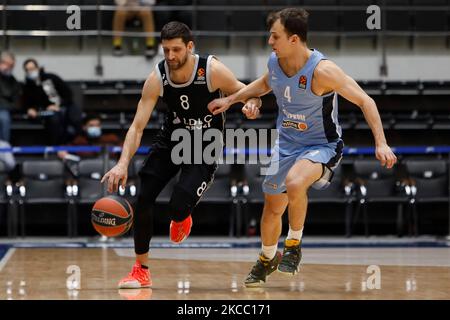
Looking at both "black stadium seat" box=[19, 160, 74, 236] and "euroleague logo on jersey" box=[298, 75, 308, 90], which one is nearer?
"euroleague logo on jersey" box=[298, 75, 308, 90]

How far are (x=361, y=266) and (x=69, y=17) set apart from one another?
8.58 meters

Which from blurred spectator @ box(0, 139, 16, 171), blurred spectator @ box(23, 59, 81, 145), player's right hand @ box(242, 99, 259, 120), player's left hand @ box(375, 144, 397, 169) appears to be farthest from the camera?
blurred spectator @ box(23, 59, 81, 145)

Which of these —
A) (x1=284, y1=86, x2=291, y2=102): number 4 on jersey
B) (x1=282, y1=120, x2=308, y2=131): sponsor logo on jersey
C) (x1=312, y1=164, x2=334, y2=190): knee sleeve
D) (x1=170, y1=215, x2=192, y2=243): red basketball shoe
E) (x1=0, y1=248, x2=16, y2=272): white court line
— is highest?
(x1=284, y1=86, x2=291, y2=102): number 4 on jersey

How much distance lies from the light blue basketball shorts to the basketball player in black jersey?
1.55ft

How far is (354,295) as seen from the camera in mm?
6422

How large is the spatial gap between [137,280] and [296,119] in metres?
1.69

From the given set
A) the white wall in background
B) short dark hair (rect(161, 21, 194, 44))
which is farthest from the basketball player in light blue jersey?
the white wall in background

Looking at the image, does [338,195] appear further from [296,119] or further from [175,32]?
[175,32]

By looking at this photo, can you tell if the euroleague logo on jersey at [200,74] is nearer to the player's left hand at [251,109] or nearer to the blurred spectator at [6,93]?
the player's left hand at [251,109]

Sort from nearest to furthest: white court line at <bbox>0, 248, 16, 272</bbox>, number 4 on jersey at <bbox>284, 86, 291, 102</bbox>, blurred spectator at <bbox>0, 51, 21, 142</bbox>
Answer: number 4 on jersey at <bbox>284, 86, 291, 102</bbox>, white court line at <bbox>0, 248, 16, 272</bbox>, blurred spectator at <bbox>0, 51, 21, 142</bbox>

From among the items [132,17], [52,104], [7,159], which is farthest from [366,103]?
[132,17]

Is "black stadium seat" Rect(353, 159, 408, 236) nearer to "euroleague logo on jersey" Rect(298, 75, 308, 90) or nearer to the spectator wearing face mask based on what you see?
the spectator wearing face mask

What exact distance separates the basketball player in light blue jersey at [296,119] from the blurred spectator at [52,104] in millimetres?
7223

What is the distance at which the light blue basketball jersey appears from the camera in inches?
272
